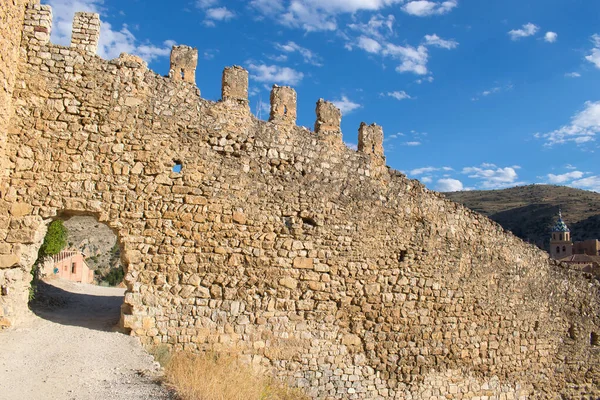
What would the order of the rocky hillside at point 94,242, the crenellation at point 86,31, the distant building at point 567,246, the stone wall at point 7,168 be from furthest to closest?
the distant building at point 567,246
the rocky hillside at point 94,242
the crenellation at point 86,31
the stone wall at point 7,168

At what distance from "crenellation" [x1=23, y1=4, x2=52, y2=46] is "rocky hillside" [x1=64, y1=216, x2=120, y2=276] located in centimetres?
2176

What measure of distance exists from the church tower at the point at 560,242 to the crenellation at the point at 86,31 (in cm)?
4224

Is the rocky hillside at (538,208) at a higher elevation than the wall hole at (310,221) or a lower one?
higher

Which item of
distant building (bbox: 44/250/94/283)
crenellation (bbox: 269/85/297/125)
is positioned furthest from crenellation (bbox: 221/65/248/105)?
distant building (bbox: 44/250/94/283)

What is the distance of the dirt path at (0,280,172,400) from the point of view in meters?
4.87

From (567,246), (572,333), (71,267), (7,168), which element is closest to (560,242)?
(567,246)

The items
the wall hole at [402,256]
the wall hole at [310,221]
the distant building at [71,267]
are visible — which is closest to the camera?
the wall hole at [310,221]

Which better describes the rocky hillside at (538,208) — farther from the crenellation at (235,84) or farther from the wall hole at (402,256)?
the crenellation at (235,84)

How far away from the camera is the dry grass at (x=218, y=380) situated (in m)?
5.37

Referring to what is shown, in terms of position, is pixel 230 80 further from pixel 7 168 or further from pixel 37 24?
pixel 7 168

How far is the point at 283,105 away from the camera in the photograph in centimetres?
838

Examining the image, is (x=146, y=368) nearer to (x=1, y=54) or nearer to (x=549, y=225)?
(x=1, y=54)

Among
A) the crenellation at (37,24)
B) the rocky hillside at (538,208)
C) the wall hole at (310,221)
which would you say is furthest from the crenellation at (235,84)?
the rocky hillside at (538,208)

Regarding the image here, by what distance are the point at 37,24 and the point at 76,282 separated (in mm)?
11976
